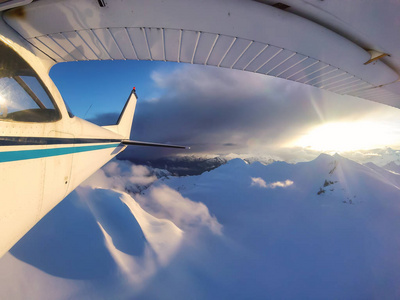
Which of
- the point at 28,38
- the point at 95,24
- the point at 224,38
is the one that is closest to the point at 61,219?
the point at 28,38

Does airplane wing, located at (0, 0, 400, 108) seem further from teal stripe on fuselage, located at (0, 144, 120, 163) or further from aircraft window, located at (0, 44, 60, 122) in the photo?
teal stripe on fuselage, located at (0, 144, 120, 163)

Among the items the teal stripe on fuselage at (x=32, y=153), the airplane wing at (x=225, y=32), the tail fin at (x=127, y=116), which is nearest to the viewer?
the teal stripe on fuselage at (x=32, y=153)

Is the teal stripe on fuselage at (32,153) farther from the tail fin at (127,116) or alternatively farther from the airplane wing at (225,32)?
the tail fin at (127,116)

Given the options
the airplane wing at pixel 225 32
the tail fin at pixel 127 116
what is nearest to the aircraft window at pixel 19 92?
the airplane wing at pixel 225 32

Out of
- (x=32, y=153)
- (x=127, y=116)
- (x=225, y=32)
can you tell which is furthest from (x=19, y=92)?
(x=127, y=116)

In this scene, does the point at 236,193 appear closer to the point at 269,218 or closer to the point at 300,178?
the point at 269,218
